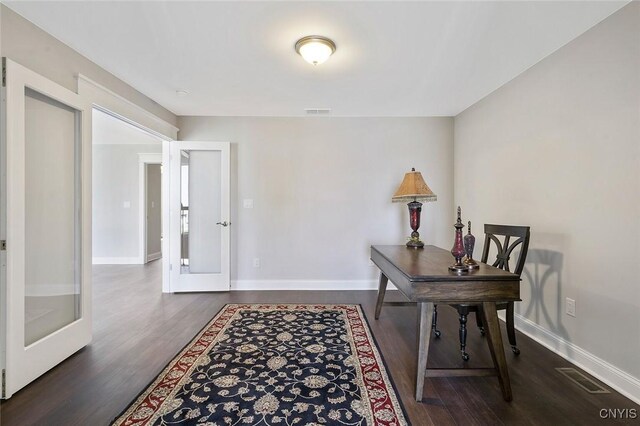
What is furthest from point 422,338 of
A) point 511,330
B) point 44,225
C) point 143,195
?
point 143,195

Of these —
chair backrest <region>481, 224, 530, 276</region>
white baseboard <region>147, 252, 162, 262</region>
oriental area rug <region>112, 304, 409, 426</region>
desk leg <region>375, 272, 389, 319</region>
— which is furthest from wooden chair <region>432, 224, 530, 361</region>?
white baseboard <region>147, 252, 162, 262</region>

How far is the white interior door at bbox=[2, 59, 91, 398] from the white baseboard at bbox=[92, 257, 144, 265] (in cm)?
400

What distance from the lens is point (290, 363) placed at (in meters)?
2.10

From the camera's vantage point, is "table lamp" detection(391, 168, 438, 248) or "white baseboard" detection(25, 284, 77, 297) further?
"table lamp" detection(391, 168, 438, 248)

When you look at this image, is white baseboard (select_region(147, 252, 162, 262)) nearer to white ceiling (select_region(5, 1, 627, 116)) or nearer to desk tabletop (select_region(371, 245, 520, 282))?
white ceiling (select_region(5, 1, 627, 116))

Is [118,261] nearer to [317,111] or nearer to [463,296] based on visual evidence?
[317,111]

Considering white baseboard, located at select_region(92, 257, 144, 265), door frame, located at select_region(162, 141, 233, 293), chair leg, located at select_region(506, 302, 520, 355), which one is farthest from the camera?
white baseboard, located at select_region(92, 257, 144, 265)

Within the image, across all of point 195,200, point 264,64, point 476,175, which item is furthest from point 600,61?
point 195,200

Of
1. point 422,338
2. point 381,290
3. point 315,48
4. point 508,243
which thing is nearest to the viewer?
point 422,338

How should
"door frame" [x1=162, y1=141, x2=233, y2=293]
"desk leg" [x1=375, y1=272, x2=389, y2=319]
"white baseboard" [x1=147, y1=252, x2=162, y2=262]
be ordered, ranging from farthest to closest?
"white baseboard" [x1=147, y1=252, x2=162, y2=262], "door frame" [x1=162, y1=141, x2=233, y2=293], "desk leg" [x1=375, y1=272, x2=389, y2=319]

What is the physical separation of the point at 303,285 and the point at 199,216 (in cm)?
171

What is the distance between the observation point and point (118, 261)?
19.5ft

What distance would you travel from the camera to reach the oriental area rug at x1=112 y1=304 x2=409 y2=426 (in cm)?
157

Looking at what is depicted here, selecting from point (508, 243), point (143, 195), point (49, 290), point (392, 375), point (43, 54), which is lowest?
point (392, 375)
